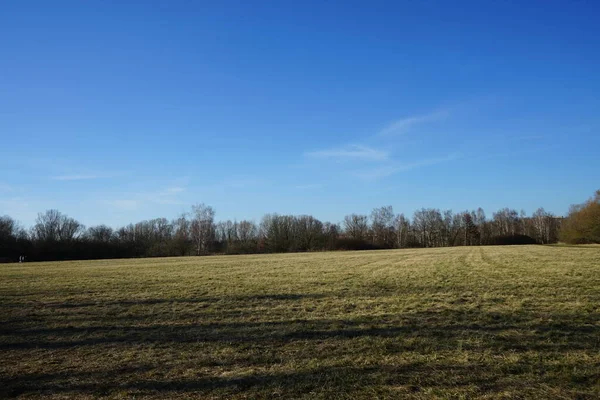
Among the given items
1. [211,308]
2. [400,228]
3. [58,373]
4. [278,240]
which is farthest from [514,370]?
[400,228]

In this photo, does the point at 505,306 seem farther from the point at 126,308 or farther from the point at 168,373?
the point at 126,308

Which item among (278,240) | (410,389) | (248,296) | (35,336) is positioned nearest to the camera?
(410,389)

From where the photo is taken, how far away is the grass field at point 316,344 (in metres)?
5.69

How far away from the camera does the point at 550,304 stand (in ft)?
36.9

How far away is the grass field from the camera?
569 cm

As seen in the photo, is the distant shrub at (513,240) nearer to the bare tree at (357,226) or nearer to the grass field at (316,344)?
the bare tree at (357,226)

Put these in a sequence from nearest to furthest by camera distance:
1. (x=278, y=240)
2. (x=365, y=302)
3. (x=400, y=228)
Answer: (x=365, y=302)
(x=278, y=240)
(x=400, y=228)

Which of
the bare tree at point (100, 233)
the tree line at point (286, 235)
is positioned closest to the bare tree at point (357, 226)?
the tree line at point (286, 235)

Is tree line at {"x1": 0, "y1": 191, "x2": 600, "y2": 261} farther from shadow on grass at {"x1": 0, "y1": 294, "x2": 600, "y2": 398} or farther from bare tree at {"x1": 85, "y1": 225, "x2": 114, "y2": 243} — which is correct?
shadow on grass at {"x1": 0, "y1": 294, "x2": 600, "y2": 398}

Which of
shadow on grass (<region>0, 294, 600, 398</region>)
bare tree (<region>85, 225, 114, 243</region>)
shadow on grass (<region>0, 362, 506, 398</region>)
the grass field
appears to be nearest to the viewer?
shadow on grass (<region>0, 362, 506, 398</region>)

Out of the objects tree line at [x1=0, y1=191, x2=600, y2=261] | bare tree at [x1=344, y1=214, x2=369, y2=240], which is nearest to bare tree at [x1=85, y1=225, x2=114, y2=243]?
tree line at [x1=0, y1=191, x2=600, y2=261]

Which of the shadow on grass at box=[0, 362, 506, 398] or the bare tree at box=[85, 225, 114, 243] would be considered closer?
the shadow on grass at box=[0, 362, 506, 398]

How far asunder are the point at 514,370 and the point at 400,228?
12812cm

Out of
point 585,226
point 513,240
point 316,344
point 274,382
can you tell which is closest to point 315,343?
point 316,344
